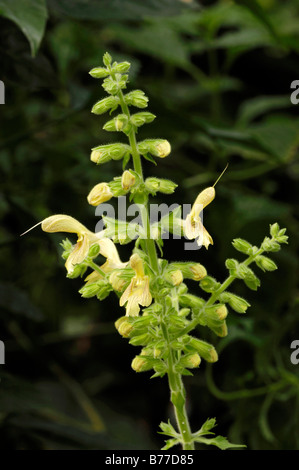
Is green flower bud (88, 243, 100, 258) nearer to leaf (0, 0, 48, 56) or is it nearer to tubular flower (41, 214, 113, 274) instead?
tubular flower (41, 214, 113, 274)

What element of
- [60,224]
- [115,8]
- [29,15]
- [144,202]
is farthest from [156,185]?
[115,8]

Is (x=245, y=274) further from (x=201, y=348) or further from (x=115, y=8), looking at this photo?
(x=115, y=8)

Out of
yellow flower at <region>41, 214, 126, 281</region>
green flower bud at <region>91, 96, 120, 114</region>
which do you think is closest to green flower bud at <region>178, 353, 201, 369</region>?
yellow flower at <region>41, 214, 126, 281</region>

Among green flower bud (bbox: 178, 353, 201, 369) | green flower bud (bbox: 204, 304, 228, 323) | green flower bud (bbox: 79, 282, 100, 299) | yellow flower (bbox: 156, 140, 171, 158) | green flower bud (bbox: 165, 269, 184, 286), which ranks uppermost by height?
yellow flower (bbox: 156, 140, 171, 158)

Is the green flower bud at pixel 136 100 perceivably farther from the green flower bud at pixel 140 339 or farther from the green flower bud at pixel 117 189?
the green flower bud at pixel 140 339

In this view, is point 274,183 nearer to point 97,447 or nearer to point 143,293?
point 97,447

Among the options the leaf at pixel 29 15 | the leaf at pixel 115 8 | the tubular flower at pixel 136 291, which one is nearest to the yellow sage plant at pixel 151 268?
the tubular flower at pixel 136 291
